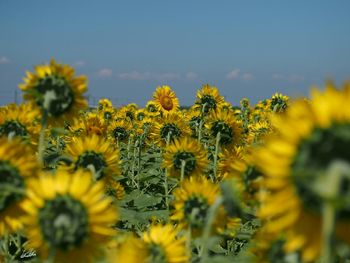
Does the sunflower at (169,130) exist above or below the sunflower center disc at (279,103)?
below

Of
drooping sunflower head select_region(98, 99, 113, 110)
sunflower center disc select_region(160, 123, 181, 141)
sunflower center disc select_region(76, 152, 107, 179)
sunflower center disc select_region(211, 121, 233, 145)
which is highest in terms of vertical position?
drooping sunflower head select_region(98, 99, 113, 110)

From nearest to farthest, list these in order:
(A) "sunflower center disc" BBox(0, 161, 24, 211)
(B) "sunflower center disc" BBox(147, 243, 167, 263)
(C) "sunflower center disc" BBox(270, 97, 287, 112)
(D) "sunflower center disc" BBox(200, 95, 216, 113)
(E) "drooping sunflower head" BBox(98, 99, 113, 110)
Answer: (A) "sunflower center disc" BBox(0, 161, 24, 211) → (B) "sunflower center disc" BBox(147, 243, 167, 263) → (D) "sunflower center disc" BBox(200, 95, 216, 113) → (C) "sunflower center disc" BBox(270, 97, 287, 112) → (E) "drooping sunflower head" BBox(98, 99, 113, 110)

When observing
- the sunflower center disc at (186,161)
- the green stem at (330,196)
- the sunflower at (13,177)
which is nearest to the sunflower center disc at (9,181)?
the sunflower at (13,177)

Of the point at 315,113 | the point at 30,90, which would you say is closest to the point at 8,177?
the point at 30,90

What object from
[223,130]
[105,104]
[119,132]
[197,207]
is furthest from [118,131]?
[197,207]

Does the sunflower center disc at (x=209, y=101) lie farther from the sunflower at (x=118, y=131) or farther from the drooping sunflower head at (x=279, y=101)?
the sunflower at (x=118, y=131)

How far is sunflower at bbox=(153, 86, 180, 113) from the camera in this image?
29.5ft

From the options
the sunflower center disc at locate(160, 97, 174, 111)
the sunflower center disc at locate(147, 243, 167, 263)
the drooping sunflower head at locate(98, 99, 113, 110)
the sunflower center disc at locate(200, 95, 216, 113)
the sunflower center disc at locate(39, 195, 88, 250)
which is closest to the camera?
the sunflower center disc at locate(39, 195, 88, 250)

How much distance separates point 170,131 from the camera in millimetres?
6301

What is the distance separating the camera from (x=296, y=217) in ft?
5.25

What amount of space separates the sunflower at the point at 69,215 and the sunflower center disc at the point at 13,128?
127cm

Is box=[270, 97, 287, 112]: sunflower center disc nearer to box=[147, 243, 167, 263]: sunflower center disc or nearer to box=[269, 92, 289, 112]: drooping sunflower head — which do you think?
box=[269, 92, 289, 112]: drooping sunflower head

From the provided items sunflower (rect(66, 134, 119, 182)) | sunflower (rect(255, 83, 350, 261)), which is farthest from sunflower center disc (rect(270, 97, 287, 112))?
sunflower (rect(255, 83, 350, 261))

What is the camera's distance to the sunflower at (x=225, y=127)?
5.39 metres
